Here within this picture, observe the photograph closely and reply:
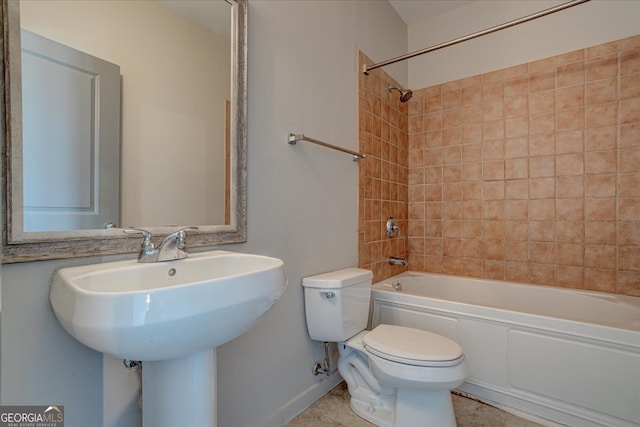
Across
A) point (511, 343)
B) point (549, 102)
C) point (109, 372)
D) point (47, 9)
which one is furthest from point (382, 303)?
point (47, 9)

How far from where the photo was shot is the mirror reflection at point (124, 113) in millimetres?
831

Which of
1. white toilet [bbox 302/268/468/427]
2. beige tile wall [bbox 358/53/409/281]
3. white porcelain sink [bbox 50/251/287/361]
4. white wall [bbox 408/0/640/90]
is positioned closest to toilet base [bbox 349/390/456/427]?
white toilet [bbox 302/268/468/427]

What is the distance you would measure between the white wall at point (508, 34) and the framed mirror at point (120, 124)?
1.99 metres

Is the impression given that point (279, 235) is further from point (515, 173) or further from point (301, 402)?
point (515, 173)

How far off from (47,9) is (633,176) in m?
2.95

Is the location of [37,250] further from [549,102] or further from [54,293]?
[549,102]

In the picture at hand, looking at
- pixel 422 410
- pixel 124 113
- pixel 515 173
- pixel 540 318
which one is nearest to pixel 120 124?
pixel 124 113

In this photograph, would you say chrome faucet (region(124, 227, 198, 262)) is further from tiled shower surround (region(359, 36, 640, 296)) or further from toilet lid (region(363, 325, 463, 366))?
tiled shower surround (region(359, 36, 640, 296))

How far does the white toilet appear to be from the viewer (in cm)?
132

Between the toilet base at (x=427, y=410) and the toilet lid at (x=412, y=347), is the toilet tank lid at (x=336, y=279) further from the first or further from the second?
the toilet base at (x=427, y=410)

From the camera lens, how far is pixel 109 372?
92 centimetres

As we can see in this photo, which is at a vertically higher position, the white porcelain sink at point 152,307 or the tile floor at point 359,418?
the white porcelain sink at point 152,307

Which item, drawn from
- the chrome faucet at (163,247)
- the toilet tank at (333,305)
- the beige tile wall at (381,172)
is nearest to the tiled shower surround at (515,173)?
the beige tile wall at (381,172)

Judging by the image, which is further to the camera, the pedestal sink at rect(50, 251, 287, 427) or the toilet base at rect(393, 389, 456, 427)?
the toilet base at rect(393, 389, 456, 427)
